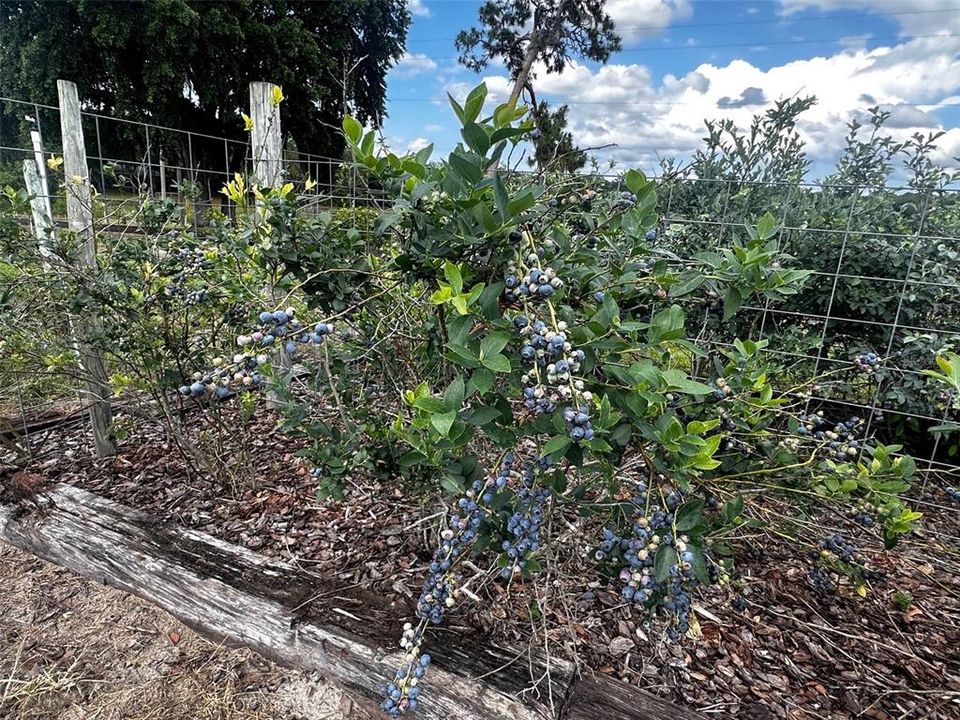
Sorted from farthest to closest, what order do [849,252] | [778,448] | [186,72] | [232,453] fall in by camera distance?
1. [186,72]
2. [849,252]
3. [232,453]
4. [778,448]

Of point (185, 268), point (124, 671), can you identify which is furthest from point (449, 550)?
point (185, 268)

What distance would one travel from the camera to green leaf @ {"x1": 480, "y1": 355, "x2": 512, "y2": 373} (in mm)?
952

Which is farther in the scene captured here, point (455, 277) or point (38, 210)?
point (38, 210)

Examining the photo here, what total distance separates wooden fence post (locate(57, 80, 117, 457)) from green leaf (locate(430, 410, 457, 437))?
6.54 feet

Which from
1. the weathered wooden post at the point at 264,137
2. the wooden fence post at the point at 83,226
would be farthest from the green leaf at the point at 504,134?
the weathered wooden post at the point at 264,137

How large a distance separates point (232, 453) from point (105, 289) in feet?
2.82

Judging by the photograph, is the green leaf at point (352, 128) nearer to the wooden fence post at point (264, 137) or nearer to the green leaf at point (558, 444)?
the green leaf at point (558, 444)

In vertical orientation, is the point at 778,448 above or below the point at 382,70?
below

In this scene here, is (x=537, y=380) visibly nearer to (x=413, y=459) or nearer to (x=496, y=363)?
(x=496, y=363)

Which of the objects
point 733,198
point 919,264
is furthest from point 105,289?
point 919,264

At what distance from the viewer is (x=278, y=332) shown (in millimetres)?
1110

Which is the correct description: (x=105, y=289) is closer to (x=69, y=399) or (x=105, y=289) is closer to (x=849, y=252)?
(x=69, y=399)

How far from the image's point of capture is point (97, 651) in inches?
76.9

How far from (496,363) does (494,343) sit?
5 centimetres
